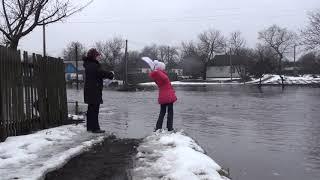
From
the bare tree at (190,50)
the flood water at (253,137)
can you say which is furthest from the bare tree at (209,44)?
the flood water at (253,137)

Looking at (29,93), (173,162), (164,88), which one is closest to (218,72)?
(164,88)

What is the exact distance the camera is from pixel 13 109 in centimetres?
982

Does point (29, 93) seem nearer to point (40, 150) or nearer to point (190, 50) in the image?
point (40, 150)

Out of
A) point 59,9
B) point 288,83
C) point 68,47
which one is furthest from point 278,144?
point 68,47

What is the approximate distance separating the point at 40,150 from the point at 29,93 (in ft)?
8.31

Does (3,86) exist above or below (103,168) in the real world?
above

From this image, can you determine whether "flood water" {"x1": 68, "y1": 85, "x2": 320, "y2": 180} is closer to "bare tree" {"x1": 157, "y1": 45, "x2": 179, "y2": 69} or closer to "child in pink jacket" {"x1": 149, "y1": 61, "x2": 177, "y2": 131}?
"child in pink jacket" {"x1": 149, "y1": 61, "x2": 177, "y2": 131}

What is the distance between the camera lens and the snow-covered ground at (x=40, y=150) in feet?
22.4

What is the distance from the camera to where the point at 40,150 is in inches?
337

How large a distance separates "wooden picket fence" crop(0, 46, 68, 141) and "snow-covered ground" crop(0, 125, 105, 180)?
1.23 ft

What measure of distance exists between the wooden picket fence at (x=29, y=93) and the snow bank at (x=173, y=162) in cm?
255

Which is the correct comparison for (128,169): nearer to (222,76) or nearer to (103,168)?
(103,168)

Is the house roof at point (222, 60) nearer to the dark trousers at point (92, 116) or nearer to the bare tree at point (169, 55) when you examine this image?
the bare tree at point (169, 55)

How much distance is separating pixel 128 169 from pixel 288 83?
71.6m
